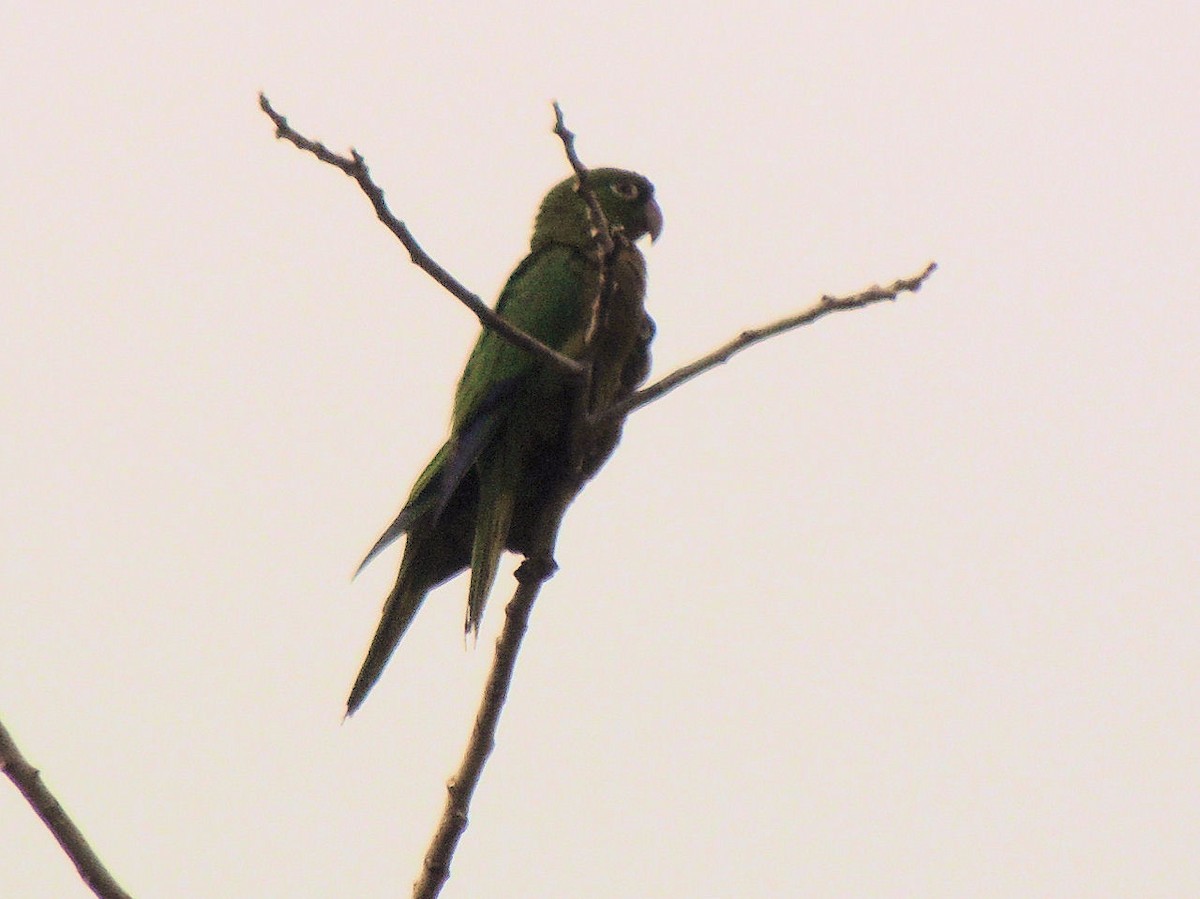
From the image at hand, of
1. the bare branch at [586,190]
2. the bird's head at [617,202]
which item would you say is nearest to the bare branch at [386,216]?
the bare branch at [586,190]

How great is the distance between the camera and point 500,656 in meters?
3.33

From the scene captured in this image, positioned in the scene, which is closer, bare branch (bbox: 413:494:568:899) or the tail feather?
bare branch (bbox: 413:494:568:899)

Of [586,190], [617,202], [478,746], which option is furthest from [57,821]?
[617,202]

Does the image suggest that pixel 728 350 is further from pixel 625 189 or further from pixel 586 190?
pixel 625 189

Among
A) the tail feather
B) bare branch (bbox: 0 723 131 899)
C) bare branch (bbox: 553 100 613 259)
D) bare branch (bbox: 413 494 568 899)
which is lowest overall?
bare branch (bbox: 0 723 131 899)

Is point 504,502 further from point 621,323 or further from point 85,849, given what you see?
point 85,849

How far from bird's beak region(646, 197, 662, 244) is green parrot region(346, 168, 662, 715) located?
3.33ft

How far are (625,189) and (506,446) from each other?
1.74 metres

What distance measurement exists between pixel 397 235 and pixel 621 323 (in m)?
1.68

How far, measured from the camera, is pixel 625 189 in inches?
231

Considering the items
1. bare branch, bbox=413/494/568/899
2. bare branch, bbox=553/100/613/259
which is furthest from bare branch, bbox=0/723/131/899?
bare branch, bbox=553/100/613/259

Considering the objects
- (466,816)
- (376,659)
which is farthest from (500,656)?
(376,659)

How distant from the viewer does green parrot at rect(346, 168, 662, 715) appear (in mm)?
4312

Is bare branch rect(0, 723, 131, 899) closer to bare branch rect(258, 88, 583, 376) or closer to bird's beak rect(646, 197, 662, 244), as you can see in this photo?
bare branch rect(258, 88, 583, 376)
